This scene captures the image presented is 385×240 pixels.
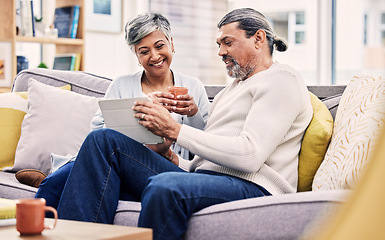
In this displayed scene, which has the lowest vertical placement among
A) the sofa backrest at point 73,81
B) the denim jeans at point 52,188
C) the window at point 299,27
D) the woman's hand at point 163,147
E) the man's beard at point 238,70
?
the denim jeans at point 52,188

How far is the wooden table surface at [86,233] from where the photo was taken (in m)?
1.16

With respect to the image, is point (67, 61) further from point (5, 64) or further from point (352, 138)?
point (352, 138)

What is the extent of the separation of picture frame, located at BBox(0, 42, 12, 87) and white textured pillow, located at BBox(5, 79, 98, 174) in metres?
1.54

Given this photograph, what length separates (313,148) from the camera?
5.79 feet

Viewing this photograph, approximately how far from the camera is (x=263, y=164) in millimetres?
1738

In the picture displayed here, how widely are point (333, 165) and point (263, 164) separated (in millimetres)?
239

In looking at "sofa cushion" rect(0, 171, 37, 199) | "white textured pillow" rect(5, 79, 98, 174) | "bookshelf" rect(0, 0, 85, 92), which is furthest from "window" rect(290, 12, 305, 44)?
"sofa cushion" rect(0, 171, 37, 199)

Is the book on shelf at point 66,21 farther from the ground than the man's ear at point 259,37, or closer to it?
farther from the ground

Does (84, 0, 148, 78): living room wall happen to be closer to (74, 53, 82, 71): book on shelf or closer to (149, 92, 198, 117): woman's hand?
(74, 53, 82, 71): book on shelf

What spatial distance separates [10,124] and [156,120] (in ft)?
3.62

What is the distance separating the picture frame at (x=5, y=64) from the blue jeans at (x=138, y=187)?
247 cm

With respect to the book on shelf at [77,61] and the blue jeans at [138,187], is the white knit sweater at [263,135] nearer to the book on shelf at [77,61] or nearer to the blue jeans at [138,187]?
the blue jeans at [138,187]

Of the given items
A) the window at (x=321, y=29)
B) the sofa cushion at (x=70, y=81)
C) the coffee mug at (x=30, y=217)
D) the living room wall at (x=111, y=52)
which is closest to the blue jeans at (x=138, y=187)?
the coffee mug at (x=30, y=217)

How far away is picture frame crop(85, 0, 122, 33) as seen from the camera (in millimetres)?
5031
